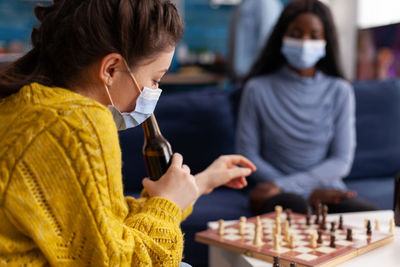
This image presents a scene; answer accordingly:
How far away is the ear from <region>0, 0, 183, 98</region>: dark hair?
10 millimetres

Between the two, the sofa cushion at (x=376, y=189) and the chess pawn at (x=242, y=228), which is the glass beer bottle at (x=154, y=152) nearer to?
the chess pawn at (x=242, y=228)

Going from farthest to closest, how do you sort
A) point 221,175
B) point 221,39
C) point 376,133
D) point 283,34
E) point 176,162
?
point 221,39 → point 376,133 → point 283,34 → point 221,175 → point 176,162

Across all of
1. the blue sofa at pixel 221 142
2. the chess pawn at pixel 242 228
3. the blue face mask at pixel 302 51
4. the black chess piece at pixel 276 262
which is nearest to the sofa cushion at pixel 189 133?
the blue sofa at pixel 221 142

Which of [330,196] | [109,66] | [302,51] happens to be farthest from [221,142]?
[109,66]

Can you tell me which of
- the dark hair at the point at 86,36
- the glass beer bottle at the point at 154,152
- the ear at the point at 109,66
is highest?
the dark hair at the point at 86,36

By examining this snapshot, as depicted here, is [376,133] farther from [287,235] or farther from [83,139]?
[83,139]

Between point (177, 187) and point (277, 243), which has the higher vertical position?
point (177, 187)

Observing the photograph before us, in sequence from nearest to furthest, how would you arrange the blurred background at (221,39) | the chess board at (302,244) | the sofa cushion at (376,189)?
the chess board at (302,244) < the sofa cushion at (376,189) < the blurred background at (221,39)

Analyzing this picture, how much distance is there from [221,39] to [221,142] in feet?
10.3

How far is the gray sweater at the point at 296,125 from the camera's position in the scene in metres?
1.98

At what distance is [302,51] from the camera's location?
1.96m

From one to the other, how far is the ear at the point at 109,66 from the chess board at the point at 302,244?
0.51m

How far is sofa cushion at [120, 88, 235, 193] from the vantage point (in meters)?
2.13

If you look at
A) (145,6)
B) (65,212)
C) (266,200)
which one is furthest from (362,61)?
(65,212)
